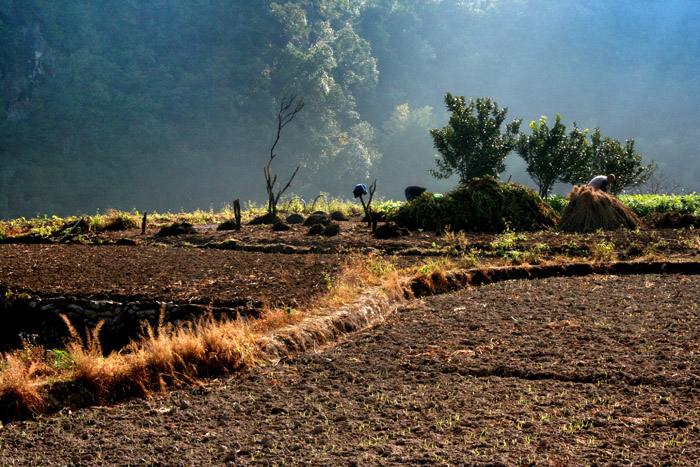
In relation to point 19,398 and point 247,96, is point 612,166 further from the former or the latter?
point 247,96

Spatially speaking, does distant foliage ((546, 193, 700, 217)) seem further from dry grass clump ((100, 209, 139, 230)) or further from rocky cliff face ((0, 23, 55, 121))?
rocky cliff face ((0, 23, 55, 121))

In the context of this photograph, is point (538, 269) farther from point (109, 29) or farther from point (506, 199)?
point (109, 29)

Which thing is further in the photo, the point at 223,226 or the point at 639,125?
the point at 639,125

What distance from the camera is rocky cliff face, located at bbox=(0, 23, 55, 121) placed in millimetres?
36719

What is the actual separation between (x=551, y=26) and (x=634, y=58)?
10.5 metres

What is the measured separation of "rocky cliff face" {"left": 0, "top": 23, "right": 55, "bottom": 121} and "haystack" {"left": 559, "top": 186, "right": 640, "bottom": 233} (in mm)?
37248

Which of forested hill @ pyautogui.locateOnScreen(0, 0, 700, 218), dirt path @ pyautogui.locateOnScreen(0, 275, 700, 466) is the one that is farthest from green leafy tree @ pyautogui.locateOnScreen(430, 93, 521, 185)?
forested hill @ pyautogui.locateOnScreen(0, 0, 700, 218)

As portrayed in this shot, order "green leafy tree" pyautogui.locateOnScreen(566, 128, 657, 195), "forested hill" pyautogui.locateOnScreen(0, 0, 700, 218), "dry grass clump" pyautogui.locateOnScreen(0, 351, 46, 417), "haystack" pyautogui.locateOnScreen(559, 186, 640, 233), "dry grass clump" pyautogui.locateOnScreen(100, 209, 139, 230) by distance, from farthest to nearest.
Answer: "forested hill" pyautogui.locateOnScreen(0, 0, 700, 218) → "green leafy tree" pyautogui.locateOnScreen(566, 128, 657, 195) → "dry grass clump" pyautogui.locateOnScreen(100, 209, 139, 230) → "haystack" pyautogui.locateOnScreen(559, 186, 640, 233) → "dry grass clump" pyautogui.locateOnScreen(0, 351, 46, 417)

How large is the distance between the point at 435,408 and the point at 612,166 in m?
17.2

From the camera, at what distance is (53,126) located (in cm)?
3691

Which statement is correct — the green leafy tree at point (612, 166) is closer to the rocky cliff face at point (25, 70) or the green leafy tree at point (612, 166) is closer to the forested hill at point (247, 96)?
the forested hill at point (247, 96)

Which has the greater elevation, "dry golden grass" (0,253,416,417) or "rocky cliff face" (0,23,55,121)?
"rocky cliff face" (0,23,55,121)

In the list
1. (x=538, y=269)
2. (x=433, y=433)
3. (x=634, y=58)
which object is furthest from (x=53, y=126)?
(x=634, y=58)

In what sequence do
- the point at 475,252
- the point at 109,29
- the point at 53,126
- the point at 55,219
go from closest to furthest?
the point at 475,252 → the point at 55,219 → the point at 53,126 → the point at 109,29
